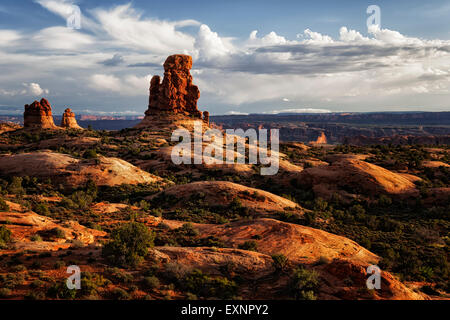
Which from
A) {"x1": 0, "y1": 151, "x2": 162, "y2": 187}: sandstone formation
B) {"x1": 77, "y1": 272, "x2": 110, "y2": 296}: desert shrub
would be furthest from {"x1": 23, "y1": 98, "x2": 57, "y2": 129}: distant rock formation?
{"x1": 77, "y1": 272, "x2": 110, "y2": 296}: desert shrub

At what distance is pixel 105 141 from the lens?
59.7 meters

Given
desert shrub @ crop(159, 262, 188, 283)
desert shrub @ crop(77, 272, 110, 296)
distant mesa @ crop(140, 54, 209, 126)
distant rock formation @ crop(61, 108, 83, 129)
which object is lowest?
desert shrub @ crop(159, 262, 188, 283)

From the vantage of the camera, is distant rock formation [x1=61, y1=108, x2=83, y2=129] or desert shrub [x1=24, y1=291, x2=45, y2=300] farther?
distant rock formation [x1=61, y1=108, x2=83, y2=129]

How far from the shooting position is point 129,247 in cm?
1284

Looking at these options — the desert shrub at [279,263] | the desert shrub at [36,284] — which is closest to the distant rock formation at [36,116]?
the desert shrub at [36,284]

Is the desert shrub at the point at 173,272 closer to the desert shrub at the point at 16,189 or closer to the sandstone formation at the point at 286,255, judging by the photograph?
the sandstone formation at the point at 286,255

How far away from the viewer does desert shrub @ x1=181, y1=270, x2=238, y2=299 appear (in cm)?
1067

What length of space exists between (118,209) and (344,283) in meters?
19.6

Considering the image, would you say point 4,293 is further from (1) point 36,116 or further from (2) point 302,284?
(1) point 36,116

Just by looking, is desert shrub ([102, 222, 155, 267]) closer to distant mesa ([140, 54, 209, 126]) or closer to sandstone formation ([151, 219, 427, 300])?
sandstone formation ([151, 219, 427, 300])

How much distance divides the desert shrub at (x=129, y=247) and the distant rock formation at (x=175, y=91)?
70.7 metres
